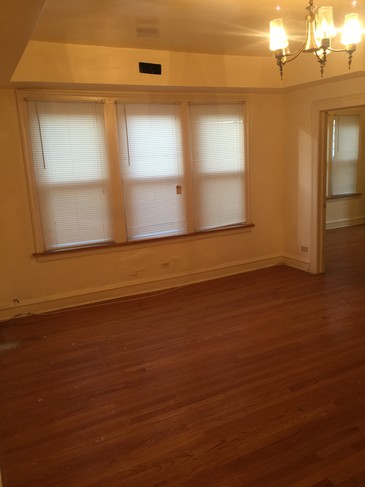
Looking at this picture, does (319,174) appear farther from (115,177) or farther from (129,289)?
(129,289)

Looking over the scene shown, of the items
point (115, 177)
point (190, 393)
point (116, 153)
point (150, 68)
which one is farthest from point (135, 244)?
point (190, 393)

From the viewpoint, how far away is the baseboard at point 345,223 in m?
7.73

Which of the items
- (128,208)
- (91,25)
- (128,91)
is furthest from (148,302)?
(91,25)

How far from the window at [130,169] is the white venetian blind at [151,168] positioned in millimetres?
12

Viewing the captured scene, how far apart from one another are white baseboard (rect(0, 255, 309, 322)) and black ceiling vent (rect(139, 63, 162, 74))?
237 centimetres

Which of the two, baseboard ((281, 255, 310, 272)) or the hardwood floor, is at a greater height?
baseboard ((281, 255, 310, 272))

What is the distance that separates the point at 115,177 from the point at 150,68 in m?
1.22

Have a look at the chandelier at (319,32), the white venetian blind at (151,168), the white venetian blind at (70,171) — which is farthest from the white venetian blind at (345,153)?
the chandelier at (319,32)

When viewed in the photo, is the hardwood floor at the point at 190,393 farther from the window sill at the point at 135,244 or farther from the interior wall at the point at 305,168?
the interior wall at the point at 305,168

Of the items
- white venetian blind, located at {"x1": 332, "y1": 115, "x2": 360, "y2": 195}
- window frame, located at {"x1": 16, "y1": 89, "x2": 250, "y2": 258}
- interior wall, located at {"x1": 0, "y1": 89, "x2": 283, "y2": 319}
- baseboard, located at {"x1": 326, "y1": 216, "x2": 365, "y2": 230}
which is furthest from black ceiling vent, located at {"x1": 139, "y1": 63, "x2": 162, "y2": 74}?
baseboard, located at {"x1": 326, "y1": 216, "x2": 365, "y2": 230}

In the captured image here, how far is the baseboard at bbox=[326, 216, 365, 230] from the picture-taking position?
773cm

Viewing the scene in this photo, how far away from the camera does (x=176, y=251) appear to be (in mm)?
4895

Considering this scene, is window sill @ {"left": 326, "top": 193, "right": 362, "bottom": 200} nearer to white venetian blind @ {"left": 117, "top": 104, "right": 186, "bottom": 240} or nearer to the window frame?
the window frame

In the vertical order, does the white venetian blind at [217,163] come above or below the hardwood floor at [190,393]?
above
